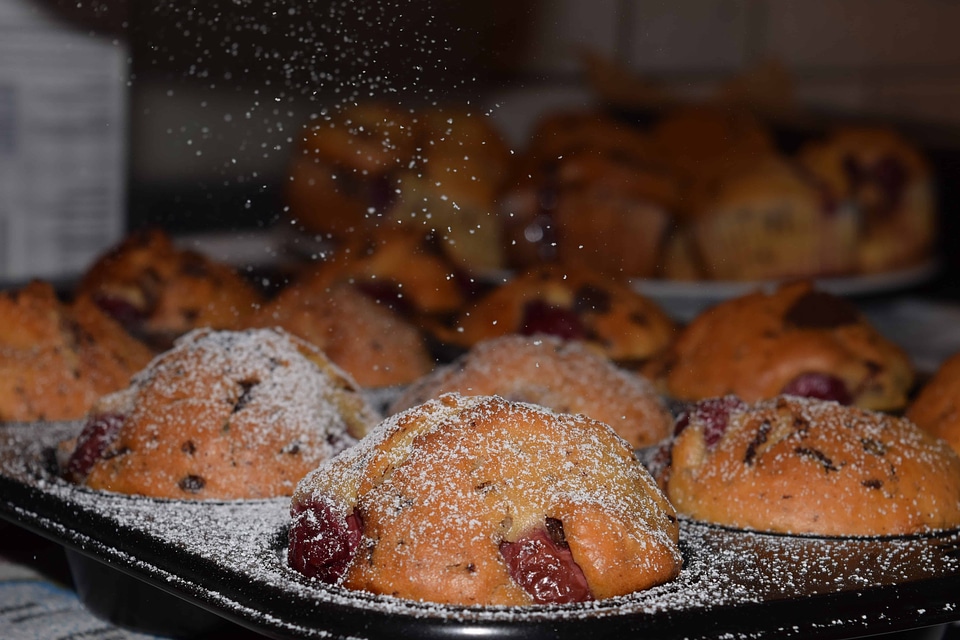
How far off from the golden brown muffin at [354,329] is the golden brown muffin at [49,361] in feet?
0.83

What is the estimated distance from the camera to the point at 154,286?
219cm

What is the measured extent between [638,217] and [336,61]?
133 centimetres

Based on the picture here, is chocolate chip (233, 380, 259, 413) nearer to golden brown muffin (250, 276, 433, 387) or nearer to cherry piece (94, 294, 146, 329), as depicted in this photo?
golden brown muffin (250, 276, 433, 387)

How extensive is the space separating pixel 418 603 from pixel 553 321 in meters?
0.97

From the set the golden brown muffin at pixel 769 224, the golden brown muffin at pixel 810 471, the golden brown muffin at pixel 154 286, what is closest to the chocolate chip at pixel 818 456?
the golden brown muffin at pixel 810 471

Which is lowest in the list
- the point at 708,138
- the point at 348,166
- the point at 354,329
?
the point at 708,138

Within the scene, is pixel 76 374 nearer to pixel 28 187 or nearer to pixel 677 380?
pixel 677 380

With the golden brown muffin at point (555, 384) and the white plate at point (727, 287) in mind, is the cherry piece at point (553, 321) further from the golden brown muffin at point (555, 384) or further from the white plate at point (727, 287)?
the white plate at point (727, 287)

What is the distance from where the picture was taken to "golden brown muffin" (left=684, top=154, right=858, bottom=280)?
119 inches

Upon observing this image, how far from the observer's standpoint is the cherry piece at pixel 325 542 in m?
1.12

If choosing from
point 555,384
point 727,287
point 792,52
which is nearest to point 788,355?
point 555,384

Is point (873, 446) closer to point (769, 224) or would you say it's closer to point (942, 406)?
point (942, 406)

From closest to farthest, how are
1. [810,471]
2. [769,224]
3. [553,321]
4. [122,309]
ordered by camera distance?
[810,471] → [553,321] → [122,309] → [769,224]

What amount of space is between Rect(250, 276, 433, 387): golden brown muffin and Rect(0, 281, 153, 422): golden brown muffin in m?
0.25
